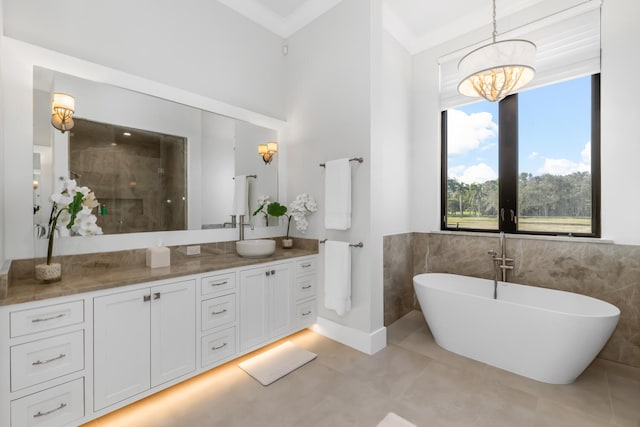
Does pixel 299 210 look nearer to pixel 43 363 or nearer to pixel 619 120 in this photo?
pixel 43 363

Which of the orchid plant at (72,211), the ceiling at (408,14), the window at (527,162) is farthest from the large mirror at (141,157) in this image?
the window at (527,162)

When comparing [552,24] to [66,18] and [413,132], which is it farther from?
[66,18]

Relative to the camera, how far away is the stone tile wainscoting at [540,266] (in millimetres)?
2289

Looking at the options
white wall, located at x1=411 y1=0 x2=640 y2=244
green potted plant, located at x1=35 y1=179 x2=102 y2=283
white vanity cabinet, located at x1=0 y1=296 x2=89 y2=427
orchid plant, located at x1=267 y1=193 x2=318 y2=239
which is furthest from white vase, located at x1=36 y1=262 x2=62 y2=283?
white wall, located at x1=411 y1=0 x2=640 y2=244

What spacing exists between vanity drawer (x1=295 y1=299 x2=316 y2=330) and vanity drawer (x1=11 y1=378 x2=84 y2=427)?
1618 mm

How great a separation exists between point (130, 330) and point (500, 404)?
2.41 meters

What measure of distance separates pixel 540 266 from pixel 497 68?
1950mm

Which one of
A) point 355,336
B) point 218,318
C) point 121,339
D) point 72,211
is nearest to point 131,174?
point 72,211

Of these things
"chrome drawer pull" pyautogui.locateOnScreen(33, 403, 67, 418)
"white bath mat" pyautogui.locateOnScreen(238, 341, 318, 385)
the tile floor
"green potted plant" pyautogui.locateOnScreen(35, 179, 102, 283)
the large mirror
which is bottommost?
the tile floor

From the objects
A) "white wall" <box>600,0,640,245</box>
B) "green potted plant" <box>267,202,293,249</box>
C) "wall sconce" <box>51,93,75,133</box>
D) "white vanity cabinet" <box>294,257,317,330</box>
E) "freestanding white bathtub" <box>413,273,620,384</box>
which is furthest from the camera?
"green potted plant" <box>267,202,293,249</box>

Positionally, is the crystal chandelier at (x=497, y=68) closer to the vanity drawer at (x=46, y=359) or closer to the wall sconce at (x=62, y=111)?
the wall sconce at (x=62, y=111)

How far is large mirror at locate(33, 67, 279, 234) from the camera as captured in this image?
1.80 m

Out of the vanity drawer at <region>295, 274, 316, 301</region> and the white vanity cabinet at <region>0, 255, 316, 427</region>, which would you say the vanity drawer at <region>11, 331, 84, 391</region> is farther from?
the vanity drawer at <region>295, 274, 316, 301</region>

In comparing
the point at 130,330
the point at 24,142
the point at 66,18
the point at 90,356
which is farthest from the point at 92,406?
the point at 66,18
